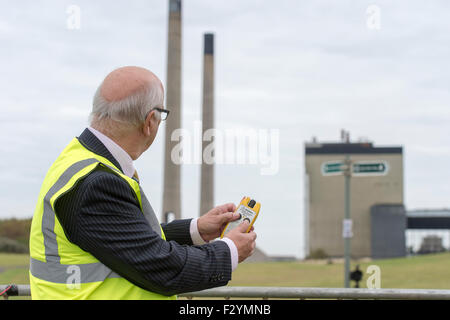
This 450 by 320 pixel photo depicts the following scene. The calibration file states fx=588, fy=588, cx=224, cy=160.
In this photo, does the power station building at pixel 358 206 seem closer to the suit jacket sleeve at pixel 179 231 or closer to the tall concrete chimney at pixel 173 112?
the tall concrete chimney at pixel 173 112

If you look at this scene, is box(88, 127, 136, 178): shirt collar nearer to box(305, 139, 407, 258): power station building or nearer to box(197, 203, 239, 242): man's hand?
box(197, 203, 239, 242): man's hand

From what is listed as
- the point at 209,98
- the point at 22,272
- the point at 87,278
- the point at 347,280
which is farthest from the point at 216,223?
the point at 209,98

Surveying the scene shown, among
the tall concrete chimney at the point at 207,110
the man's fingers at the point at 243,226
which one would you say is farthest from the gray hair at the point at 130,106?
the tall concrete chimney at the point at 207,110

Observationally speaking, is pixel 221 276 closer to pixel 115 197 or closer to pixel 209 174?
pixel 115 197

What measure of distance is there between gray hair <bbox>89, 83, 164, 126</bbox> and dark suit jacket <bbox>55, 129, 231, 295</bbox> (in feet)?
0.81

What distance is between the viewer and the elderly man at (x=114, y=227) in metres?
1.89

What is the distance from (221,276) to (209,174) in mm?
43948

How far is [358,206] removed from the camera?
6219cm

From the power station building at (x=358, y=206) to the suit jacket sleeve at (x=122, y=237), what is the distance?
60375mm

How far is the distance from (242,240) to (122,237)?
0.47 meters

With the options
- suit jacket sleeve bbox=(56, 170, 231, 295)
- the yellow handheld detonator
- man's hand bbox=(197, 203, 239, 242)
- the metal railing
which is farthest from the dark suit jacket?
the metal railing

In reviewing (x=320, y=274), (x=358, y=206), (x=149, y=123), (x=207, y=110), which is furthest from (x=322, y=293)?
(x=358, y=206)

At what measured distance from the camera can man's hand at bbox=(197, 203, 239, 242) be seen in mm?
2535

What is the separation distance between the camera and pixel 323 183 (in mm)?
63156
